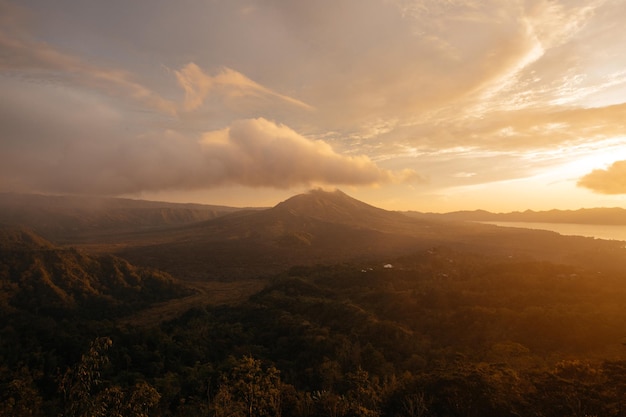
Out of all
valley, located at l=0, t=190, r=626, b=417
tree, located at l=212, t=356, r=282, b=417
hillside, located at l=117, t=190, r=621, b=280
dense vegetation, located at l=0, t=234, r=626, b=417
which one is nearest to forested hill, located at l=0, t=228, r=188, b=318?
valley, located at l=0, t=190, r=626, b=417

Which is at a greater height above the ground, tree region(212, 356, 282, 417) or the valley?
tree region(212, 356, 282, 417)

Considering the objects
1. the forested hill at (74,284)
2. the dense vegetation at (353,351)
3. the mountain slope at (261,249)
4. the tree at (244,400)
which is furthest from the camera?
the mountain slope at (261,249)

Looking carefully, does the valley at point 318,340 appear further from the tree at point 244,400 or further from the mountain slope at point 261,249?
the mountain slope at point 261,249

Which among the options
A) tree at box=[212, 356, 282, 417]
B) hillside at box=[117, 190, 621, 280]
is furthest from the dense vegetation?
hillside at box=[117, 190, 621, 280]

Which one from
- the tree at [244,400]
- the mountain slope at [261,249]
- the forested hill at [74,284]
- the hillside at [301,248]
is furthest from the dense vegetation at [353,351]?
the hillside at [301,248]

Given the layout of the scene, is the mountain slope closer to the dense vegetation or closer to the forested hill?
the forested hill

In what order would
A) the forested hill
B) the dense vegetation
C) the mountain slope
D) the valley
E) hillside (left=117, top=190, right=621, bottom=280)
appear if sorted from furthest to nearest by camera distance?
the mountain slope < hillside (left=117, top=190, right=621, bottom=280) < the forested hill < the valley < the dense vegetation

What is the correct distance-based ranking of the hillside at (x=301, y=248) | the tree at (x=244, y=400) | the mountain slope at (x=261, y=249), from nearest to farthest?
the tree at (x=244, y=400), the hillside at (x=301, y=248), the mountain slope at (x=261, y=249)

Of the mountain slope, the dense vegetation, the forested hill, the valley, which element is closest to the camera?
the dense vegetation

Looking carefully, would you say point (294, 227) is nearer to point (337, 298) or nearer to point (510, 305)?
point (337, 298)

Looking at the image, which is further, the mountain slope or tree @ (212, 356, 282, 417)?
the mountain slope
